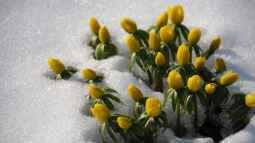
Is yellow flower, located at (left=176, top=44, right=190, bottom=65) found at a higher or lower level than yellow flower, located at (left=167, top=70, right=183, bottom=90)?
higher

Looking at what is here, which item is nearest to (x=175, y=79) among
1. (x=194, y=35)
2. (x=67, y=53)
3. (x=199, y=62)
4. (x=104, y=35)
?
(x=199, y=62)

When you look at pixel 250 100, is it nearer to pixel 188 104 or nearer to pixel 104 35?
pixel 188 104

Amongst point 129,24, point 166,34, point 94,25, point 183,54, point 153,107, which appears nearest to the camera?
point 153,107

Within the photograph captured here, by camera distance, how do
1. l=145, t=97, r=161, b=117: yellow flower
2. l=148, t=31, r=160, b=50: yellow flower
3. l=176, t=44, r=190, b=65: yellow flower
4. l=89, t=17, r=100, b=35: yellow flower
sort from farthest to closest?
1. l=89, t=17, r=100, b=35: yellow flower
2. l=148, t=31, r=160, b=50: yellow flower
3. l=176, t=44, r=190, b=65: yellow flower
4. l=145, t=97, r=161, b=117: yellow flower

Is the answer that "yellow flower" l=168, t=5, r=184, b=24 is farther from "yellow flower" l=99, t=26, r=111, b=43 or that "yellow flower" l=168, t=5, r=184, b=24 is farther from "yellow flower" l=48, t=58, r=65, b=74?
"yellow flower" l=48, t=58, r=65, b=74

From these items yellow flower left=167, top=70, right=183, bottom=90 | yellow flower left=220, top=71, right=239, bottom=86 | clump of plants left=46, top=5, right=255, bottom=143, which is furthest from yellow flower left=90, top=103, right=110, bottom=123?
yellow flower left=220, top=71, right=239, bottom=86

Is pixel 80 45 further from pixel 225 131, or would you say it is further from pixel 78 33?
pixel 225 131
